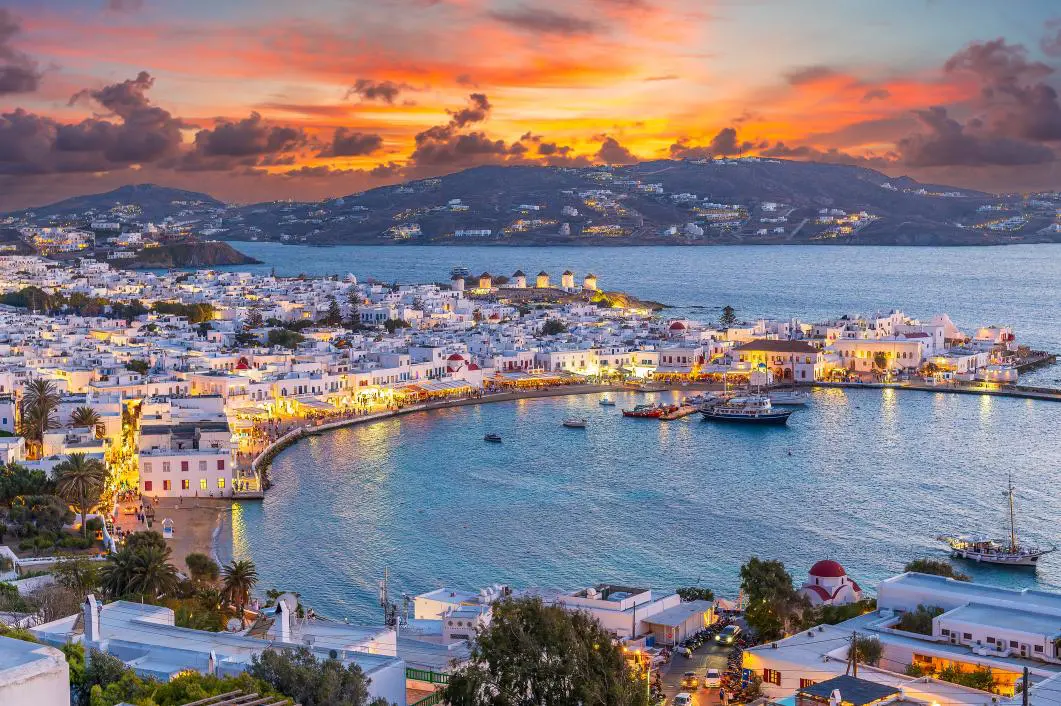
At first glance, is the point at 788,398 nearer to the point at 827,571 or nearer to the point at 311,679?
the point at 827,571

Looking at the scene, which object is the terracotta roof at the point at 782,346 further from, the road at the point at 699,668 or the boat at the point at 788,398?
the road at the point at 699,668

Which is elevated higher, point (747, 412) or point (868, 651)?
point (868, 651)

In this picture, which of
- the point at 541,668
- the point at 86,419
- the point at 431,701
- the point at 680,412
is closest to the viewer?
the point at 541,668

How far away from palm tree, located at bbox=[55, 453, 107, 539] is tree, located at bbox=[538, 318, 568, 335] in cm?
2609

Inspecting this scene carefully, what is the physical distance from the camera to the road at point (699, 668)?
11000 millimetres

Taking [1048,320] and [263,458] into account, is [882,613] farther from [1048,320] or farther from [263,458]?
[1048,320]

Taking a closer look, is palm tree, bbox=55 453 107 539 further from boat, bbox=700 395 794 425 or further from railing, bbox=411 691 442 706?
boat, bbox=700 395 794 425

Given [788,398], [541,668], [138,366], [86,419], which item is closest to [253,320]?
[138,366]

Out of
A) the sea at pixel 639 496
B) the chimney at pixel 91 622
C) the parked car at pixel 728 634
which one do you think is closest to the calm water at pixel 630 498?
the sea at pixel 639 496

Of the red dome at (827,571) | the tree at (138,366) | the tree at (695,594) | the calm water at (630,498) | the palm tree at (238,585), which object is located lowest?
the calm water at (630,498)

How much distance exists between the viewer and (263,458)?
78.8ft

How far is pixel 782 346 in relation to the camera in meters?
36.7

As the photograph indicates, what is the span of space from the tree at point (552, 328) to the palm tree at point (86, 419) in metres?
21.9

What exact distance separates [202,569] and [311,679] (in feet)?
24.1
